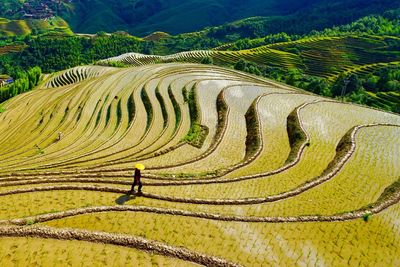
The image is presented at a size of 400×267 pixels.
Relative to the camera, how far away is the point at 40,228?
14297mm

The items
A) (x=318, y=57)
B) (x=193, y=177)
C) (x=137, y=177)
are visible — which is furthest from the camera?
(x=318, y=57)

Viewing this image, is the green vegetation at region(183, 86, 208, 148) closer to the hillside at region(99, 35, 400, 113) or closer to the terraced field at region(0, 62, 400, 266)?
the terraced field at region(0, 62, 400, 266)

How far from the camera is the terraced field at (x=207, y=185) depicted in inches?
554

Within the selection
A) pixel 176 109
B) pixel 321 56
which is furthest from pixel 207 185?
pixel 321 56

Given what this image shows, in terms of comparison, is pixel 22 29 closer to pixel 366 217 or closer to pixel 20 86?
pixel 20 86

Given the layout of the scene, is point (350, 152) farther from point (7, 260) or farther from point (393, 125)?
point (7, 260)

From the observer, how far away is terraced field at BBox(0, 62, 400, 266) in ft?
46.2

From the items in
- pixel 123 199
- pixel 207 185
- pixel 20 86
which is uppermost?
pixel 123 199

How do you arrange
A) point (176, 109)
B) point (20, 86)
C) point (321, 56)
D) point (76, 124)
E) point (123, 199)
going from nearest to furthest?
point (123, 199) → point (76, 124) → point (176, 109) → point (20, 86) → point (321, 56)

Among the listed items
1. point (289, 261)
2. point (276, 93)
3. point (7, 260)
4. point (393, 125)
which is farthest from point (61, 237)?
point (276, 93)

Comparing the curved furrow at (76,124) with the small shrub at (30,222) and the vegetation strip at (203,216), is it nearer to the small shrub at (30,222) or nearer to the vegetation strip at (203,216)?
the vegetation strip at (203,216)

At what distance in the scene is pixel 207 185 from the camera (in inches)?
830

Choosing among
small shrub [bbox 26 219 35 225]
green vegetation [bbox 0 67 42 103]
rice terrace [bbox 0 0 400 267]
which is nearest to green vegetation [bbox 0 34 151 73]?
green vegetation [bbox 0 67 42 103]

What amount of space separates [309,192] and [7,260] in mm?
15918
